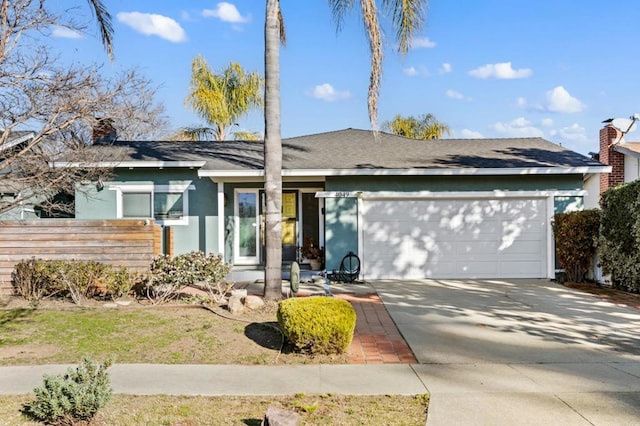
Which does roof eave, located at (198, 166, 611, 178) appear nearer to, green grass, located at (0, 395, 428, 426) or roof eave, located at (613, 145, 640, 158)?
roof eave, located at (613, 145, 640, 158)

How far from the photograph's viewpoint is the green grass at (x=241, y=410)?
13.4 ft

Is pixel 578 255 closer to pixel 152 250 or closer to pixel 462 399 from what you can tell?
pixel 462 399

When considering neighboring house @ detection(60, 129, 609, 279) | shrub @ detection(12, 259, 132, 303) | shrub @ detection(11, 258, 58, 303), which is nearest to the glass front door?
neighboring house @ detection(60, 129, 609, 279)

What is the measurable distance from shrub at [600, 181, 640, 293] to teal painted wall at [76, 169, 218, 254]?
Answer: 952 centimetres

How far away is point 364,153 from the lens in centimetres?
1381

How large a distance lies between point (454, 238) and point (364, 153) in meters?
3.46

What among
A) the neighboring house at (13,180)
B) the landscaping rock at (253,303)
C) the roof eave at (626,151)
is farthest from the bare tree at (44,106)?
the roof eave at (626,151)

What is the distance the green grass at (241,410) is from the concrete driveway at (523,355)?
32 cm

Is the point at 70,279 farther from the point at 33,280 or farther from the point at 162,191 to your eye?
the point at 162,191

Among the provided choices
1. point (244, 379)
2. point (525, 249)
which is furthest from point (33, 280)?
point (525, 249)

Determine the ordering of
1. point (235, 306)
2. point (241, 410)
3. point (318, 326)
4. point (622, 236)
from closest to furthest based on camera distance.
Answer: point (241, 410) → point (318, 326) → point (235, 306) → point (622, 236)

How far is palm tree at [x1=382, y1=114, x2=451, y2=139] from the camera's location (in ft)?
101

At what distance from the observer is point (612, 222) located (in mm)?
10766

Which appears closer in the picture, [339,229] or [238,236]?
[339,229]
